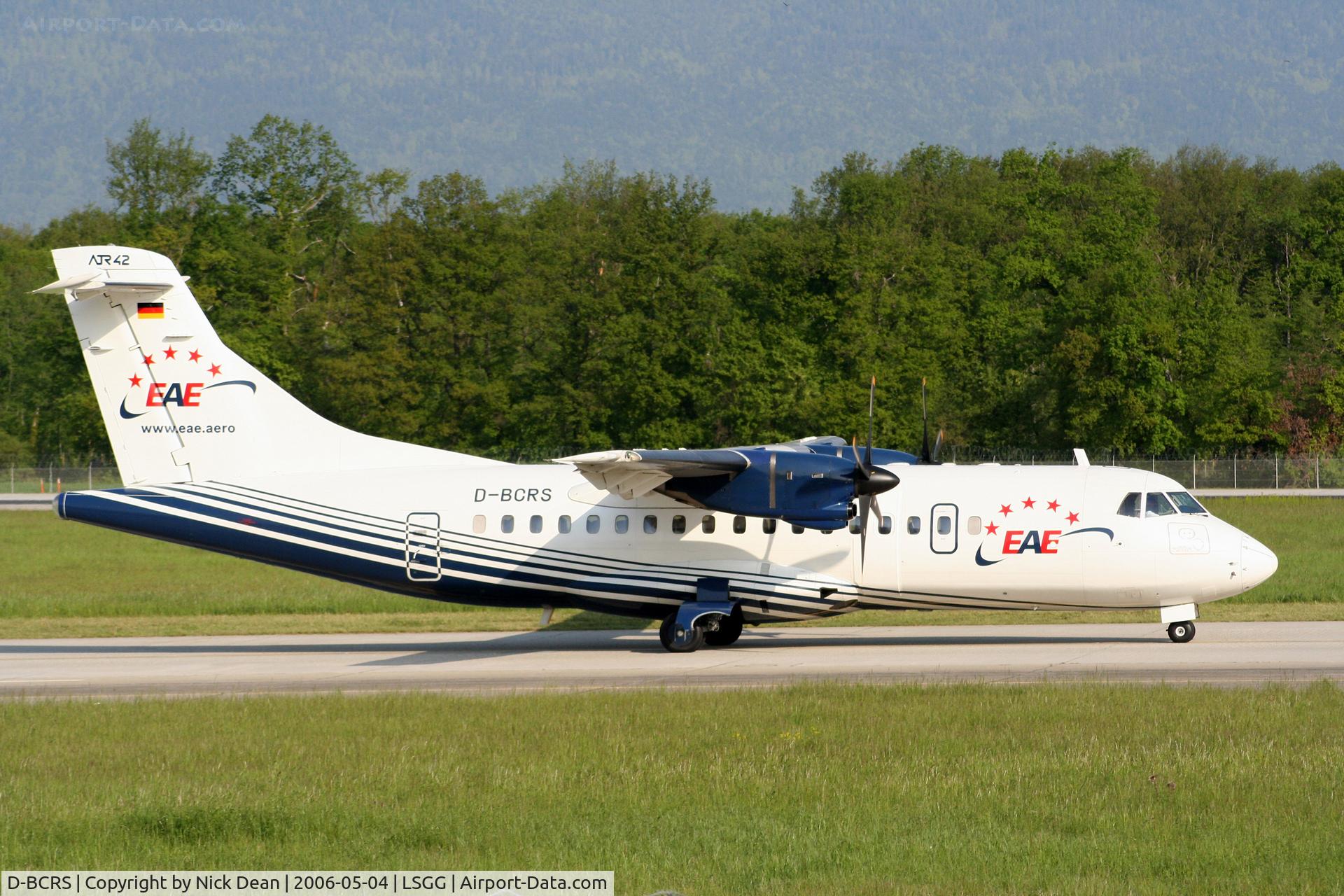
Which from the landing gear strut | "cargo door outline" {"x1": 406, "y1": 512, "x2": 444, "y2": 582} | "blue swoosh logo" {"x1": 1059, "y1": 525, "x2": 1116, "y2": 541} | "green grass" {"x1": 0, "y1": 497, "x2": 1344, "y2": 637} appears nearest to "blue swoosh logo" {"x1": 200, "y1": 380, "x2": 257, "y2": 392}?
"cargo door outline" {"x1": 406, "y1": 512, "x2": 444, "y2": 582}

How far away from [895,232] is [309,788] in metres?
64.0

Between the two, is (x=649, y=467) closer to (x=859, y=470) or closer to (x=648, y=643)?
(x=859, y=470)

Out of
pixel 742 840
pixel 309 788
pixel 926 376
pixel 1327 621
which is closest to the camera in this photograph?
pixel 742 840

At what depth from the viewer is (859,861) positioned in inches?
384

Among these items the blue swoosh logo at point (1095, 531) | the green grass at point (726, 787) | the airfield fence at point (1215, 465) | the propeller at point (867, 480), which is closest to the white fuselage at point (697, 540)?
the blue swoosh logo at point (1095, 531)

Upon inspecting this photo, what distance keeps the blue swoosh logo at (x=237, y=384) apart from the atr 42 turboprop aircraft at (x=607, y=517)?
3 cm

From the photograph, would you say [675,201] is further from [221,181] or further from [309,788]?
[309,788]

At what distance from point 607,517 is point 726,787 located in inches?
426

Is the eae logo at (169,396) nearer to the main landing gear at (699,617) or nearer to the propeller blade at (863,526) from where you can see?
the main landing gear at (699,617)

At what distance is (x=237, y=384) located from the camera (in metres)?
23.4

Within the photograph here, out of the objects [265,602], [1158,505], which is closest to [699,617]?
[1158,505]

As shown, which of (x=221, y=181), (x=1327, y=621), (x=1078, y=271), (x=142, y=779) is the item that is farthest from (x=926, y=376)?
(x=142, y=779)

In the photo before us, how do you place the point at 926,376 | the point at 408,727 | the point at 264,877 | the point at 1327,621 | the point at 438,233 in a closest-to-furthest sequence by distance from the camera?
1. the point at 264,877
2. the point at 408,727
3. the point at 1327,621
4. the point at 926,376
5. the point at 438,233

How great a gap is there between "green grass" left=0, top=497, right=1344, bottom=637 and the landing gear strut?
398 cm
